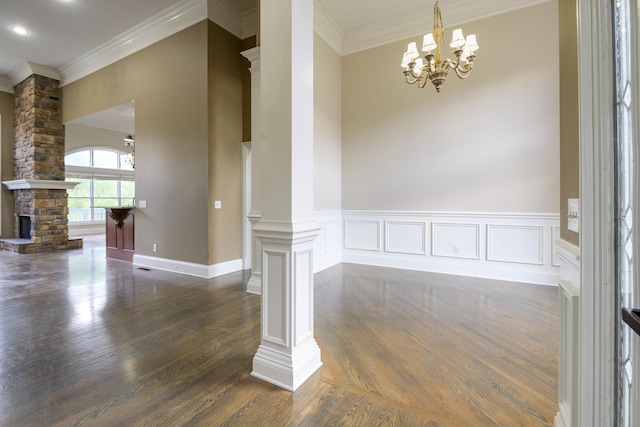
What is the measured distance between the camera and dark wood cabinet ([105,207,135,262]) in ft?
17.7

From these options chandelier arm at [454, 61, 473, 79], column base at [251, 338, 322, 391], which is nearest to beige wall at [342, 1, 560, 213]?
chandelier arm at [454, 61, 473, 79]

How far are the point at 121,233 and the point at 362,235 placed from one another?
4.67 metres

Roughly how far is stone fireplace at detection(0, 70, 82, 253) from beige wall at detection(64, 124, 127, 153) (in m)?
1.67

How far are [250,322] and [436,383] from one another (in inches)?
65.6

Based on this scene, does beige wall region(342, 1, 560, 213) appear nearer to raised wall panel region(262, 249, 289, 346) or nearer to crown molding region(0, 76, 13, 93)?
raised wall panel region(262, 249, 289, 346)

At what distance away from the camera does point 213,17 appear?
443 centimetres

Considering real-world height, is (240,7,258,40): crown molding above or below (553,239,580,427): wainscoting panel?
above

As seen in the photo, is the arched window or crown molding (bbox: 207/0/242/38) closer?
crown molding (bbox: 207/0/242/38)

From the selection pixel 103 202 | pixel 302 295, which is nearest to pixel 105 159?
pixel 103 202

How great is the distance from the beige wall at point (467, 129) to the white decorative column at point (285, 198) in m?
3.22

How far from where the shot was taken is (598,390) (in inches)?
38.2

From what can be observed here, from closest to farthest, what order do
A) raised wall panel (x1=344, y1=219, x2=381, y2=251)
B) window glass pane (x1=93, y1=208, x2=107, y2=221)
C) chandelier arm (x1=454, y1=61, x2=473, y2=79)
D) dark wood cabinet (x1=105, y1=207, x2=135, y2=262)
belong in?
chandelier arm (x1=454, y1=61, x2=473, y2=79), raised wall panel (x1=344, y1=219, x2=381, y2=251), dark wood cabinet (x1=105, y1=207, x2=135, y2=262), window glass pane (x1=93, y1=208, x2=107, y2=221)

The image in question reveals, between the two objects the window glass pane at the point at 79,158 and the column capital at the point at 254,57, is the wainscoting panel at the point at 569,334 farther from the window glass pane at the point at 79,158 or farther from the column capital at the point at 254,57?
the window glass pane at the point at 79,158

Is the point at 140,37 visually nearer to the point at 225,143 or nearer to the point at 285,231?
the point at 225,143
